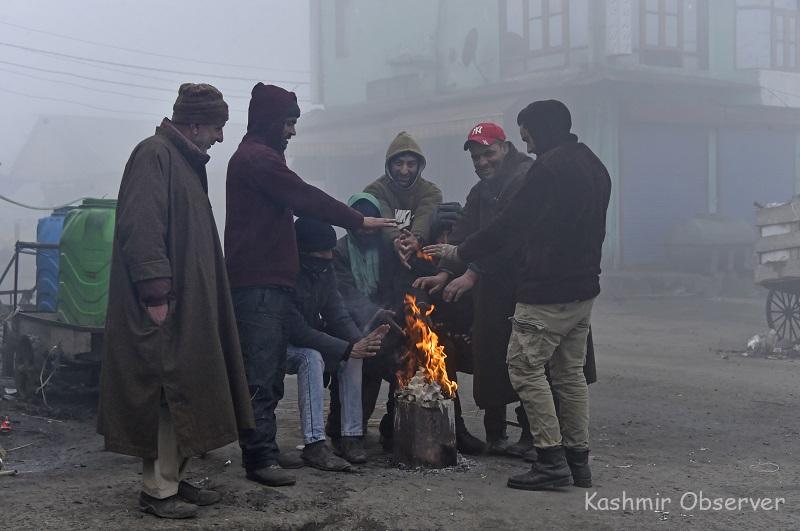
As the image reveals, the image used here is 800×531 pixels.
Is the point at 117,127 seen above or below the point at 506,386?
above

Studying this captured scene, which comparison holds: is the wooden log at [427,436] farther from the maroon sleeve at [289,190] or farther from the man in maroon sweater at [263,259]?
the maroon sleeve at [289,190]

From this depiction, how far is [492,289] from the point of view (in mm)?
6012

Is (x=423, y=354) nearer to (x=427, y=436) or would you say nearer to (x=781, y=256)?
(x=427, y=436)

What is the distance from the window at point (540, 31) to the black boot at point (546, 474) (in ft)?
64.2

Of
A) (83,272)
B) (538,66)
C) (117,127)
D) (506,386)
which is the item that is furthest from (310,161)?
(117,127)

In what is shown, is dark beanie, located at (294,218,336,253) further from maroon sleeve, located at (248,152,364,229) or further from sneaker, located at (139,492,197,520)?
sneaker, located at (139,492,197,520)

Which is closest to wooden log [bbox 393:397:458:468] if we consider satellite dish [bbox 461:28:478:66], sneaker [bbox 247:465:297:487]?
sneaker [bbox 247:465:297:487]

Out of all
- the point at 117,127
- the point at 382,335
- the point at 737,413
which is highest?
the point at 117,127

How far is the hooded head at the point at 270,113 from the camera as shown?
17.4 feet

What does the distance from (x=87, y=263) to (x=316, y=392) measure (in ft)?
11.5

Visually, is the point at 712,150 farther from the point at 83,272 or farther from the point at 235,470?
the point at 235,470

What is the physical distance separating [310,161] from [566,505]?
29550mm

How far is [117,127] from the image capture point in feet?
202

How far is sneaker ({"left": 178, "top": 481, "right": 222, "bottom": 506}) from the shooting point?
4.61 m
